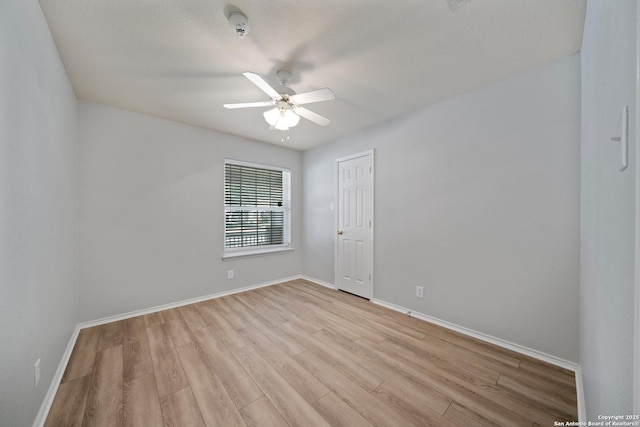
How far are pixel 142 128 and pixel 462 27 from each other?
3.35 m

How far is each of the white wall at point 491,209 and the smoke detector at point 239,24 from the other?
203 cm

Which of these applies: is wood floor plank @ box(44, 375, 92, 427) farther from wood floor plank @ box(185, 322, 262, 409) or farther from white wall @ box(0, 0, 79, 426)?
wood floor plank @ box(185, 322, 262, 409)

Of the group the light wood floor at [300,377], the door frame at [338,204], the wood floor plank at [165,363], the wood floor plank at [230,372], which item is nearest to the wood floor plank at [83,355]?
the light wood floor at [300,377]

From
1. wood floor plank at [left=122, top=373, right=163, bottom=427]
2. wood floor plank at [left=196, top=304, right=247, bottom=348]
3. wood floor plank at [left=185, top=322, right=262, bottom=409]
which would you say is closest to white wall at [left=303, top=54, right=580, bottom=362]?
wood floor plank at [left=196, top=304, right=247, bottom=348]

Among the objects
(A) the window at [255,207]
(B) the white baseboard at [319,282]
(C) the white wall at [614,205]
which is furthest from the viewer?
(B) the white baseboard at [319,282]

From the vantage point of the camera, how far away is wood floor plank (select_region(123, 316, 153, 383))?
1.73m

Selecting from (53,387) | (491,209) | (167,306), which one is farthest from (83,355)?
(491,209)

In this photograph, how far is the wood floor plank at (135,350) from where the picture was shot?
1733 mm

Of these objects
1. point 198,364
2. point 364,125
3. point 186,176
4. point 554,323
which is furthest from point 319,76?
point 554,323

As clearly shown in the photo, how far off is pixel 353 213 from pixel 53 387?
3.21 metres

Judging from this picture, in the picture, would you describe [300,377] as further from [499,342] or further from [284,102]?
[284,102]

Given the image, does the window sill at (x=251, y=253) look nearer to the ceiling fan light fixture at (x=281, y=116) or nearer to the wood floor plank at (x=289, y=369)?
A: the wood floor plank at (x=289, y=369)

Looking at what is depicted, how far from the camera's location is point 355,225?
11.1 feet

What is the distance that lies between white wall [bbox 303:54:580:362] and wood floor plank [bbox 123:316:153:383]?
99.3 inches
